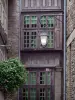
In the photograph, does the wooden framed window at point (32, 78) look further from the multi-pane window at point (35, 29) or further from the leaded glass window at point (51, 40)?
the leaded glass window at point (51, 40)

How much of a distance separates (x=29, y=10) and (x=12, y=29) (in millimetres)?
1352

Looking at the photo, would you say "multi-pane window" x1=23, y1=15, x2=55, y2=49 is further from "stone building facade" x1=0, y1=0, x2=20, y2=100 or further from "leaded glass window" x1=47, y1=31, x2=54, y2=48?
"stone building facade" x1=0, y1=0, x2=20, y2=100

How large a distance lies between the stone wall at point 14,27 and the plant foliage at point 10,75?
5.69 metres

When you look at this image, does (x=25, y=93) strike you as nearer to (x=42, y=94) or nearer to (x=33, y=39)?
(x=42, y=94)

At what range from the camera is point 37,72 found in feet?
68.6

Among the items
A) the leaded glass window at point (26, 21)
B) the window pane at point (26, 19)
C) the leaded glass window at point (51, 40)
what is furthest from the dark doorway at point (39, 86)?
the window pane at point (26, 19)

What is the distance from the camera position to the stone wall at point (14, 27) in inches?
829

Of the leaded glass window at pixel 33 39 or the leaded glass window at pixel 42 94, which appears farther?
the leaded glass window at pixel 33 39

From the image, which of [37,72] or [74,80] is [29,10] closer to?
[37,72]

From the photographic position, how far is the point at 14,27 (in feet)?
69.5

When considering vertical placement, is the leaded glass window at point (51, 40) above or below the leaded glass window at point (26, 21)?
below

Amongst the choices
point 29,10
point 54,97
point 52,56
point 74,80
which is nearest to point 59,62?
point 52,56

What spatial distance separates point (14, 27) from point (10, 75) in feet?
22.5

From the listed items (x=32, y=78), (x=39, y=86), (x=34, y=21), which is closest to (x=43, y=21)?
(x=34, y=21)
